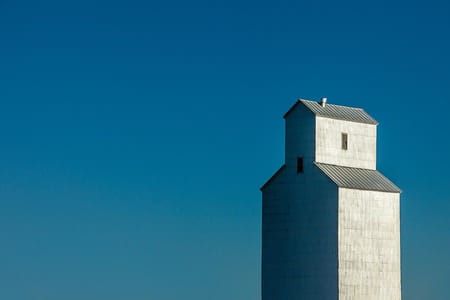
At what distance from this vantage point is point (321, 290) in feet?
317

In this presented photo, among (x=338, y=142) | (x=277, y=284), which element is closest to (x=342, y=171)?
(x=338, y=142)

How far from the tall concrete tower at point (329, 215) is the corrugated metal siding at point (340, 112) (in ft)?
0.29

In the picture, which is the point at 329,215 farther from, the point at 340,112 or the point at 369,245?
the point at 340,112

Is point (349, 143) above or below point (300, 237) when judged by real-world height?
above

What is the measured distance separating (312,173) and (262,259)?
6.62 meters

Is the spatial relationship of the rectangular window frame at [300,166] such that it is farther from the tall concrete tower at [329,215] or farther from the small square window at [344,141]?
the small square window at [344,141]

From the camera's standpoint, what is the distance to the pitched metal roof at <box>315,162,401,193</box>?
9769 cm

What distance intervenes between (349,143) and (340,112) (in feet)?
6.54

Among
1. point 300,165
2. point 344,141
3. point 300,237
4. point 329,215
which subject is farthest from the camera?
point 344,141

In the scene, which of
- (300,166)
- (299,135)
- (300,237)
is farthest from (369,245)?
(299,135)

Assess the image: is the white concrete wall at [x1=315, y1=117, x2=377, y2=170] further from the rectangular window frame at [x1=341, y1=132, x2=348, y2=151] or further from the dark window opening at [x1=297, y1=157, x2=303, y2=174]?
the dark window opening at [x1=297, y1=157, x2=303, y2=174]

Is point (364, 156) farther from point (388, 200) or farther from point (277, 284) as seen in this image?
point (277, 284)

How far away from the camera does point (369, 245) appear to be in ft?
321

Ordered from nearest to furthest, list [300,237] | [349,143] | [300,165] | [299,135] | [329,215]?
1. [329,215]
2. [300,237]
3. [300,165]
4. [299,135]
5. [349,143]
